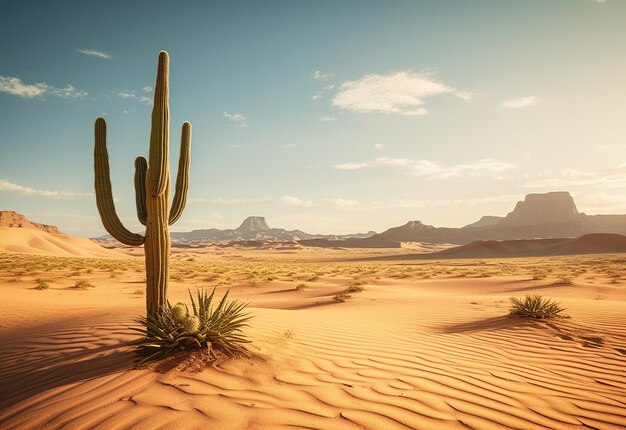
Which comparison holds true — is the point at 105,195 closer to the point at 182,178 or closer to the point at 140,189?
the point at 140,189

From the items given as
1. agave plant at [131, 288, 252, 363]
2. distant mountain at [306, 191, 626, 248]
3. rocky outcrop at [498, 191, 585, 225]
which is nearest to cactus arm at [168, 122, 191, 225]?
agave plant at [131, 288, 252, 363]

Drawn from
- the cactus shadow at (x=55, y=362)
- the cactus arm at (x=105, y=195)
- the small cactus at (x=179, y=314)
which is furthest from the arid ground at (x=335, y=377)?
the cactus arm at (x=105, y=195)

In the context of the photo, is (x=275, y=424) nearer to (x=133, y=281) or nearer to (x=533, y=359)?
(x=533, y=359)

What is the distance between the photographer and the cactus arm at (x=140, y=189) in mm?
5480

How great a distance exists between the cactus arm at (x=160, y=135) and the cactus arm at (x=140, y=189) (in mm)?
573

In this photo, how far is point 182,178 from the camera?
Answer: 6.41 metres

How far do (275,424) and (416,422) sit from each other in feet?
4.09

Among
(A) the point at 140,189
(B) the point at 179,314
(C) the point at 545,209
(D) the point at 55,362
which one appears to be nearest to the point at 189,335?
(B) the point at 179,314

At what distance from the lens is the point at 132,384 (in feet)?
11.2

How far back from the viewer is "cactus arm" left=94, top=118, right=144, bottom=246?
573 centimetres

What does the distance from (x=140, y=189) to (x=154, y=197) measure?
1001 mm

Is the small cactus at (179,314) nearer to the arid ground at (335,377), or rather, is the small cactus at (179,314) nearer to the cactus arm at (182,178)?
the arid ground at (335,377)

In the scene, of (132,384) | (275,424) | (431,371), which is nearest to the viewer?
(275,424)

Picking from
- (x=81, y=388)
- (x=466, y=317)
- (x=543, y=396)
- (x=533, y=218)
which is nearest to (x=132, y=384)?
(x=81, y=388)
